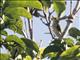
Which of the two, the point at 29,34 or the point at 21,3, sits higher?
the point at 21,3

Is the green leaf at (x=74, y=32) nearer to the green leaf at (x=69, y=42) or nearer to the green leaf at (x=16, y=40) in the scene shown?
the green leaf at (x=69, y=42)

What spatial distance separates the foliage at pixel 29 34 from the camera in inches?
34.3

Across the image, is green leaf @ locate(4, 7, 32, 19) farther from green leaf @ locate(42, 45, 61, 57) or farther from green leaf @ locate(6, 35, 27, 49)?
green leaf @ locate(42, 45, 61, 57)

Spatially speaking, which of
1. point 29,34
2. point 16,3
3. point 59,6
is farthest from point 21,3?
point 29,34

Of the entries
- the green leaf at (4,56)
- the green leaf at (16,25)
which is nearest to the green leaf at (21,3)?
the green leaf at (16,25)

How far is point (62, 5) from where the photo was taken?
2.85 feet

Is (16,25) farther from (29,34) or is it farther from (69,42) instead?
(69,42)

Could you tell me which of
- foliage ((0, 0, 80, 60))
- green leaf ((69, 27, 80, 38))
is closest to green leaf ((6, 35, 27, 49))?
foliage ((0, 0, 80, 60))

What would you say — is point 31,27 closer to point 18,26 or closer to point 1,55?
point 18,26

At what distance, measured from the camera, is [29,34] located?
1.08m

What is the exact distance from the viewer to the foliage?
0.87m

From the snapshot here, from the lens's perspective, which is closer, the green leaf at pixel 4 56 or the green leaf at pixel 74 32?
the green leaf at pixel 4 56

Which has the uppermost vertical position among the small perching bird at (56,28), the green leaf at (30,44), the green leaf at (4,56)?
the small perching bird at (56,28)

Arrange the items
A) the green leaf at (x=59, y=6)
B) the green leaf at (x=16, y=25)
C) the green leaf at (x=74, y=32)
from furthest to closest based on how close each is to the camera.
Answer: the green leaf at (x=74, y=32) < the green leaf at (x=16, y=25) < the green leaf at (x=59, y=6)
